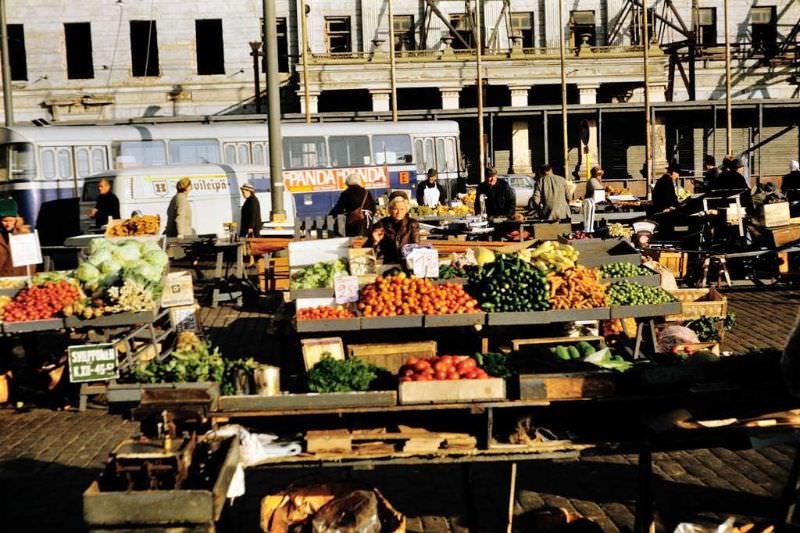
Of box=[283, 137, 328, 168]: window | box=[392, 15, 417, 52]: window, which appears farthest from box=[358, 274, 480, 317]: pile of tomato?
box=[392, 15, 417, 52]: window

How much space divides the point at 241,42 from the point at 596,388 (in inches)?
1638

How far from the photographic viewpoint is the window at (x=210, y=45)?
1786 inches

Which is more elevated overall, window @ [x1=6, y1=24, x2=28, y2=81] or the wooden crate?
window @ [x1=6, y1=24, x2=28, y2=81]

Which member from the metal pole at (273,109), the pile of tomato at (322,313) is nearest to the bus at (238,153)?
the metal pole at (273,109)

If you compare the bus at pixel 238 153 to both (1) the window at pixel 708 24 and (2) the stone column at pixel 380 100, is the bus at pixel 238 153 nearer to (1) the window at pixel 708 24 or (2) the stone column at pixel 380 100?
(2) the stone column at pixel 380 100

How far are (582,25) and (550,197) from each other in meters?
31.7

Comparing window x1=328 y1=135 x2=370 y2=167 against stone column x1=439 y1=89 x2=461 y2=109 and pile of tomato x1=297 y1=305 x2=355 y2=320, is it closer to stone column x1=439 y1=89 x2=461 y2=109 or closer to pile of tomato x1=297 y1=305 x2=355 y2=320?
stone column x1=439 y1=89 x2=461 y2=109

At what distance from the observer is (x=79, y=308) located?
31.4ft

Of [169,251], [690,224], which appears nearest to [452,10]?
→ [690,224]

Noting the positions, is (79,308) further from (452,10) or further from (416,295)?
(452,10)

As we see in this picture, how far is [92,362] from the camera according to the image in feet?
31.3

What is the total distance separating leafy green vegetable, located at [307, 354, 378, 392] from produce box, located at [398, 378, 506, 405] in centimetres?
47

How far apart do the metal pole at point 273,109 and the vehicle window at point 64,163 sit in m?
11.9

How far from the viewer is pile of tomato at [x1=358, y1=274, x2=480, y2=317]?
8.45 meters
